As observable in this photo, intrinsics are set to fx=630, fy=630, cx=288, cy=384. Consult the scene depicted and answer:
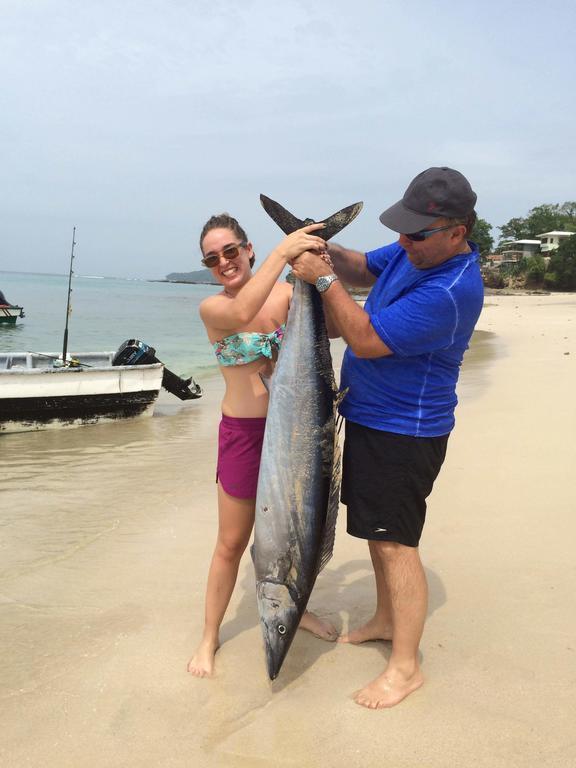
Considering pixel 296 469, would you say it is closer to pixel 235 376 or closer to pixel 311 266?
pixel 235 376

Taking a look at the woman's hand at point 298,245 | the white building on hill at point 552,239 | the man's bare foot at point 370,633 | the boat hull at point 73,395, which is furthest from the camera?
the white building on hill at point 552,239

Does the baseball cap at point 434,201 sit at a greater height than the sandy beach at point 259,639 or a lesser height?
greater

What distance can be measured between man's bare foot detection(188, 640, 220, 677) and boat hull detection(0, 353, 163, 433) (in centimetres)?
709

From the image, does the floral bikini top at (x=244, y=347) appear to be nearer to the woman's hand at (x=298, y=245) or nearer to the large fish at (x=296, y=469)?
the large fish at (x=296, y=469)

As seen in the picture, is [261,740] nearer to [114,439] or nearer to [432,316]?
[432,316]

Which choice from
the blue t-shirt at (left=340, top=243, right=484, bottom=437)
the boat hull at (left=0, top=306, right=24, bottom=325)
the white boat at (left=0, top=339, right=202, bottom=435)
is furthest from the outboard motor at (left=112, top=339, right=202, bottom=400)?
the boat hull at (left=0, top=306, right=24, bottom=325)

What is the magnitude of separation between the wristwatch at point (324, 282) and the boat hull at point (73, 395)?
7676 millimetres

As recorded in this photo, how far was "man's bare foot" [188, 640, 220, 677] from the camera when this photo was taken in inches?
121

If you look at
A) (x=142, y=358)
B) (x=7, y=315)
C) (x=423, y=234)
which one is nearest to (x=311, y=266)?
(x=423, y=234)

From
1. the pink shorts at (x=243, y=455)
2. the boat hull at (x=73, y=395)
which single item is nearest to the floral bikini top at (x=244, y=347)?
the pink shorts at (x=243, y=455)

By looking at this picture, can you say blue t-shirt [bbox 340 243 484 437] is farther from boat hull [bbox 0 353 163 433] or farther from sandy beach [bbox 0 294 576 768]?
boat hull [bbox 0 353 163 433]

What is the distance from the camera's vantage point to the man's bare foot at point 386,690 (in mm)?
2803

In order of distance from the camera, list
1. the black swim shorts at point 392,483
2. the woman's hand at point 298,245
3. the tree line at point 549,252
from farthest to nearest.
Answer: the tree line at point 549,252 < the black swim shorts at point 392,483 < the woman's hand at point 298,245

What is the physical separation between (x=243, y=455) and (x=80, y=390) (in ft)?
24.2
